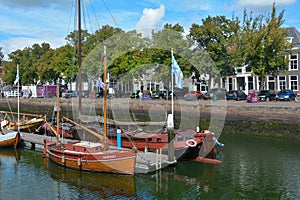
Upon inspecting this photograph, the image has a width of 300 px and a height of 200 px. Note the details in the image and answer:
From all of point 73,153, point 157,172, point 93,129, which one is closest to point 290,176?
point 157,172

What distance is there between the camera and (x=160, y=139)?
20.9 metres

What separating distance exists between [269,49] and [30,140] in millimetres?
28124

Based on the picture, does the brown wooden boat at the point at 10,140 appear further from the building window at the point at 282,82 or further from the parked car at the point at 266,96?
the building window at the point at 282,82

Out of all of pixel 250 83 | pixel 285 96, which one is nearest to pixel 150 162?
pixel 285 96

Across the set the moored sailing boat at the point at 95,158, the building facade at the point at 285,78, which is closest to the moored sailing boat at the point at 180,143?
the moored sailing boat at the point at 95,158

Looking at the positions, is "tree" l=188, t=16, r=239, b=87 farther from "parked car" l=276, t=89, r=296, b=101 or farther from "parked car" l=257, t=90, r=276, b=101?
"parked car" l=276, t=89, r=296, b=101

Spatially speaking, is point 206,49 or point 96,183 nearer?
point 96,183

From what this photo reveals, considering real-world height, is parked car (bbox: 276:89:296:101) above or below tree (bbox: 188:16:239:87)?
below

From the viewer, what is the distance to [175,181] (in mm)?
17000

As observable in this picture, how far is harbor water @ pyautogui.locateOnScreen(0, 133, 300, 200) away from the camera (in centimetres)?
1521

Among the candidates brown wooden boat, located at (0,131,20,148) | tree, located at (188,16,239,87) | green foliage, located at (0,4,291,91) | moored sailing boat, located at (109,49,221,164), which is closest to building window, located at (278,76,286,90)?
green foliage, located at (0,4,291,91)

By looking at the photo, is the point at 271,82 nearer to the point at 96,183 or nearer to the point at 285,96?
the point at 285,96

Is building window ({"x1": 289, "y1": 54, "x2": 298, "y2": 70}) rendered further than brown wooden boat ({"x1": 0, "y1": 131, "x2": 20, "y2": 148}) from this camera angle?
Yes

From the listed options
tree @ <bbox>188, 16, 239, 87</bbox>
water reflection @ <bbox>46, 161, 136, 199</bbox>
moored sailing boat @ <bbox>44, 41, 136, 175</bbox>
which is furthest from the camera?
tree @ <bbox>188, 16, 239, 87</bbox>
